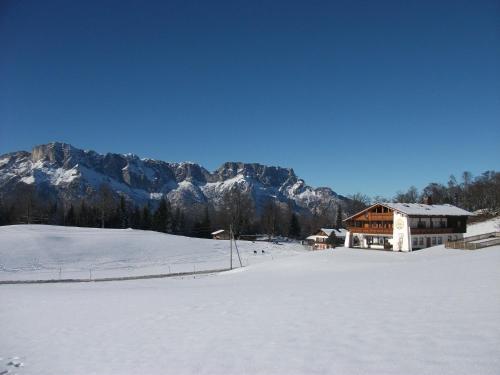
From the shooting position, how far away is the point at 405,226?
55156 mm

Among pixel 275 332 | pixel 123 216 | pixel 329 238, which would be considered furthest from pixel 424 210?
pixel 123 216

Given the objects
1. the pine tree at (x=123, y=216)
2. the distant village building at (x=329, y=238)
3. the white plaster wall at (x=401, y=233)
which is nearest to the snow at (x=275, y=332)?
the white plaster wall at (x=401, y=233)

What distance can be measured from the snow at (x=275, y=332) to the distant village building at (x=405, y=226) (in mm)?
35619

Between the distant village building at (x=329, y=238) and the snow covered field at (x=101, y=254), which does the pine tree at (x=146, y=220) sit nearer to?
the snow covered field at (x=101, y=254)

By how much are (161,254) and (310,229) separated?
9476 cm

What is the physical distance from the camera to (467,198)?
14062cm

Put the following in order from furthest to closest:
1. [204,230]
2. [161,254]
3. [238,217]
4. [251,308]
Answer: [238,217] < [204,230] < [161,254] < [251,308]

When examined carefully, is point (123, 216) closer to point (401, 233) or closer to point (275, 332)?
point (401, 233)

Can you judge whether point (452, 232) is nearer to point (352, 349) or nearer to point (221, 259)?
point (221, 259)

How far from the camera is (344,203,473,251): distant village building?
182 feet

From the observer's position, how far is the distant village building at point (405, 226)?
5550cm

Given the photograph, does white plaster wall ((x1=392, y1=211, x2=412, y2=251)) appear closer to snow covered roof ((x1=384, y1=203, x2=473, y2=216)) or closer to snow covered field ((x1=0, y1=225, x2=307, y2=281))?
snow covered roof ((x1=384, y1=203, x2=473, y2=216))

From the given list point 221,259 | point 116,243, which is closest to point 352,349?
point 221,259

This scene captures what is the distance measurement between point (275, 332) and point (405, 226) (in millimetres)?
48172
